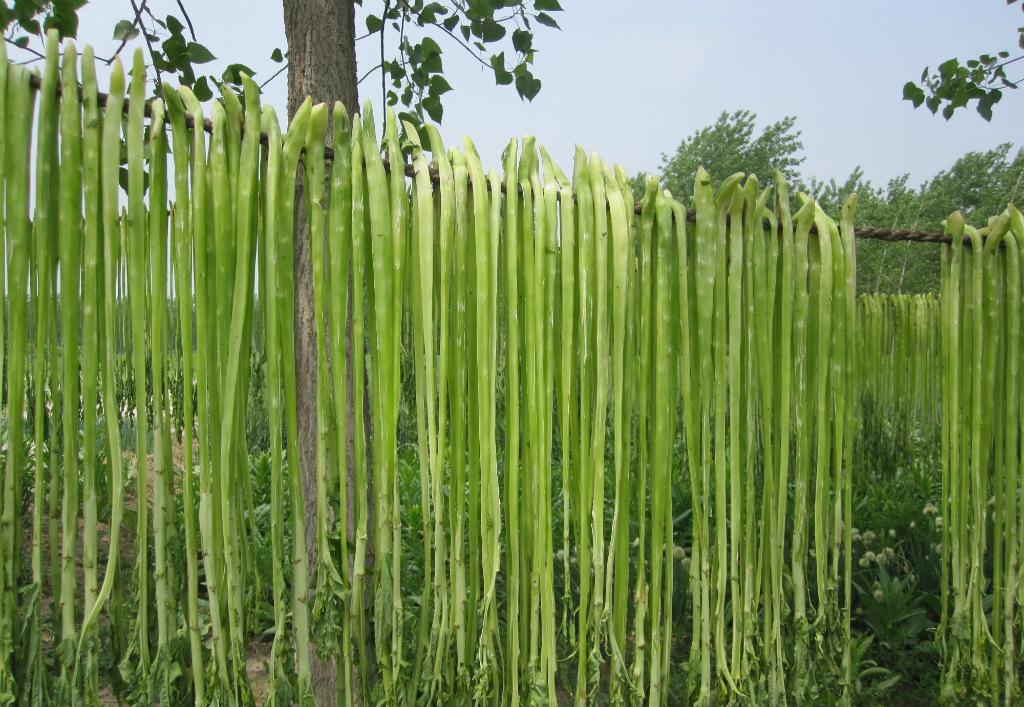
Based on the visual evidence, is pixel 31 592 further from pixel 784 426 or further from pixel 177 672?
pixel 784 426

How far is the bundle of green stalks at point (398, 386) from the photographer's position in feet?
3.35

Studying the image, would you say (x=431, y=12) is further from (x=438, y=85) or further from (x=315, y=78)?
(x=315, y=78)

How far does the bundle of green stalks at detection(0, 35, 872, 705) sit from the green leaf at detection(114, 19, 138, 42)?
36.9 inches

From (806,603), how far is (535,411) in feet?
2.07

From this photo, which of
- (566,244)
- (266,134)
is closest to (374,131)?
(266,134)

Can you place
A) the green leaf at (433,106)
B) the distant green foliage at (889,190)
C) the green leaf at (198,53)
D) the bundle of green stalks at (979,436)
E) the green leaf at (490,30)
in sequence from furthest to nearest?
the distant green foliage at (889,190)
the green leaf at (433,106)
the green leaf at (490,30)
the green leaf at (198,53)
the bundle of green stalks at (979,436)

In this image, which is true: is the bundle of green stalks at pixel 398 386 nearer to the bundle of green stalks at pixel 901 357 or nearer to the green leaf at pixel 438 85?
the green leaf at pixel 438 85

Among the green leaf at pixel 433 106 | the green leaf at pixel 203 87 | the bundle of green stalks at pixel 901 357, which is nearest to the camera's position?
the green leaf at pixel 203 87

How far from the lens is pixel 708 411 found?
129 centimetres

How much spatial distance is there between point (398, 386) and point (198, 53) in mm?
1173

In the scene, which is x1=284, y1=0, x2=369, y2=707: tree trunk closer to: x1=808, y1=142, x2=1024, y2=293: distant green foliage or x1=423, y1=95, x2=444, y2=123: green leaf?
x1=423, y1=95, x2=444, y2=123: green leaf

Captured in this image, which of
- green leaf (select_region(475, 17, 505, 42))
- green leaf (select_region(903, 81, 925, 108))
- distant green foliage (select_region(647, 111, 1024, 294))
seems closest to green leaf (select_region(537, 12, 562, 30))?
green leaf (select_region(475, 17, 505, 42))

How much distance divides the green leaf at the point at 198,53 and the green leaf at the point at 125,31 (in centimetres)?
16

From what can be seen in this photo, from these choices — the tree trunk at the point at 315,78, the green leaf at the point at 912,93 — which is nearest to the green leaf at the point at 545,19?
the tree trunk at the point at 315,78
